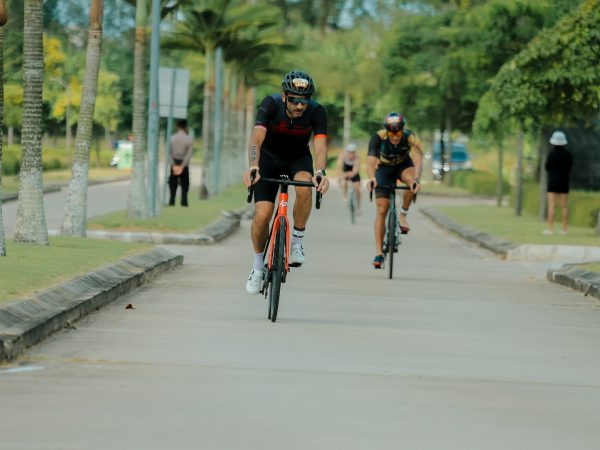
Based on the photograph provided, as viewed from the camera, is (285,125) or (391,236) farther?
(391,236)

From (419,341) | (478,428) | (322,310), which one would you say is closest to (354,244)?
(322,310)

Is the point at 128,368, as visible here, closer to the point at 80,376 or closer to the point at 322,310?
the point at 80,376

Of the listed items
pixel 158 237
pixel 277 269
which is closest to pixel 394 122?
pixel 277 269

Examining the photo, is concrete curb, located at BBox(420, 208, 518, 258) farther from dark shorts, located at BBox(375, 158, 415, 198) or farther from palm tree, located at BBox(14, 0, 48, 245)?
palm tree, located at BBox(14, 0, 48, 245)

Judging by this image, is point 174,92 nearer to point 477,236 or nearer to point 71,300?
point 477,236

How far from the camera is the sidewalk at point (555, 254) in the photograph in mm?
17766

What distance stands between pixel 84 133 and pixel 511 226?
1287 centimetres

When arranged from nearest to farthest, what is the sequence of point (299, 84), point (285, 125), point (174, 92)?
point (299, 84) < point (285, 125) < point (174, 92)

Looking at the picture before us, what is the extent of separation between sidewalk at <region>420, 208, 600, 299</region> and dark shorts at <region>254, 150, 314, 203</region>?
16.2 feet

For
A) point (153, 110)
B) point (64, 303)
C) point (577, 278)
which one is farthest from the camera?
point (153, 110)

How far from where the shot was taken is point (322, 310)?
14.0 m

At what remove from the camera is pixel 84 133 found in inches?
855

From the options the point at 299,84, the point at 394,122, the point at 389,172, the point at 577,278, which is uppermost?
the point at 299,84

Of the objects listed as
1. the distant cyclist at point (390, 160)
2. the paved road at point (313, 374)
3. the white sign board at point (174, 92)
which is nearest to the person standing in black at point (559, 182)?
the white sign board at point (174, 92)
